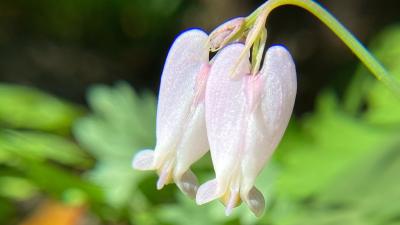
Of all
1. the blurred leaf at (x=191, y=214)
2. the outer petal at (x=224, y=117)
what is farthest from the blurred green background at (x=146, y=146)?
the outer petal at (x=224, y=117)

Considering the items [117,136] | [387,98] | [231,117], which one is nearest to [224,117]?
[231,117]

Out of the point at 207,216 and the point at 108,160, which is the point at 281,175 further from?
the point at 108,160

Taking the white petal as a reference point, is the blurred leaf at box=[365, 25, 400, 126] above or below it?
below

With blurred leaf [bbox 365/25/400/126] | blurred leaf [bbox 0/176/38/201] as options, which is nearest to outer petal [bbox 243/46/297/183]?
blurred leaf [bbox 365/25/400/126]

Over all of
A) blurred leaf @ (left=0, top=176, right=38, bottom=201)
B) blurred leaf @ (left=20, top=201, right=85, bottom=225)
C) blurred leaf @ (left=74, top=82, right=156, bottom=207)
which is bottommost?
blurred leaf @ (left=20, top=201, right=85, bottom=225)

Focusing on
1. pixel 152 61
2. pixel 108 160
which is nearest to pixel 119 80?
pixel 152 61

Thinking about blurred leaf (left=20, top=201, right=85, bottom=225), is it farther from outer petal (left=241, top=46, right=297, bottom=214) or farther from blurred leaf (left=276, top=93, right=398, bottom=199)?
outer petal (left=241, top=46, right=297, bottom=214)

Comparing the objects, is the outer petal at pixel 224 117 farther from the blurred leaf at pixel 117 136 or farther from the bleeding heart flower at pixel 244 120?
the blurred leaf at pixel 117 136

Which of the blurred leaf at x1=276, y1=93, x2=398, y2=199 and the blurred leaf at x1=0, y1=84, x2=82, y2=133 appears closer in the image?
Result: the blurred leaf at x1=276, y1=93, x2=398, y2=199
